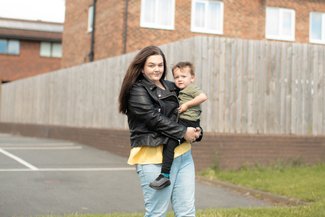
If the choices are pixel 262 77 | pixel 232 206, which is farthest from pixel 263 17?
pixel 232 206

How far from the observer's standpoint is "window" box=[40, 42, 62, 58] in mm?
39781

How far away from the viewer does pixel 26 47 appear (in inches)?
1542

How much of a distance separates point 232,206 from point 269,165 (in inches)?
137

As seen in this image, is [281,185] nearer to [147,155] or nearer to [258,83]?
[258,83]

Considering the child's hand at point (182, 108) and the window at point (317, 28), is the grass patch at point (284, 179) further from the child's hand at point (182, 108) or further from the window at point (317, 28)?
the window at point (317, 28)

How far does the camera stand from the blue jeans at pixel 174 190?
423 centimetres

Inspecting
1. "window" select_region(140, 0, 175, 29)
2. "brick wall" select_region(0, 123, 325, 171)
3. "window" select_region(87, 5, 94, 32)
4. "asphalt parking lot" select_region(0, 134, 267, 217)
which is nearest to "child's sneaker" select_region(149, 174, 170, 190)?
"asphalt parking lot" select_region(0, 134, 267, 217)

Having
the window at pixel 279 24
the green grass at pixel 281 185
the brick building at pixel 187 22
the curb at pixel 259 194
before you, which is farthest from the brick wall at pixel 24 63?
the curb at pixel 259 194

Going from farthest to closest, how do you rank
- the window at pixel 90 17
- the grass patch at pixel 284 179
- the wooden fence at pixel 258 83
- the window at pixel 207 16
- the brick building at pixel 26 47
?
the brick building at pixel 26 47, the window at pixel 90 17, the window at pixel 207 16, the wooden fence at pixel 258 83, the grass patch at pixel 284 179

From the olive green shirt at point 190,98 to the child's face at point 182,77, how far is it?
4 cm

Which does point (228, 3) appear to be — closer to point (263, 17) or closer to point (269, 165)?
point (263, 17)

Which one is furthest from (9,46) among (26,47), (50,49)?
(50,49)

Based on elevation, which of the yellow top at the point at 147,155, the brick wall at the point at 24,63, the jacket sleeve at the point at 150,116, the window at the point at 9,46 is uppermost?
the window at the point at 9,46

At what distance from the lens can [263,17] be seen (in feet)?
72.2
